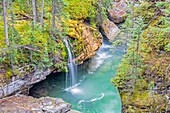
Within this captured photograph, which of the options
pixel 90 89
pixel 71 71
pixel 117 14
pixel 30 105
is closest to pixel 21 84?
pixel 30 105

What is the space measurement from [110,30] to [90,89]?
872 centimetres

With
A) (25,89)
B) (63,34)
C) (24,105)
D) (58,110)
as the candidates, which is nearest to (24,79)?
(25,89)

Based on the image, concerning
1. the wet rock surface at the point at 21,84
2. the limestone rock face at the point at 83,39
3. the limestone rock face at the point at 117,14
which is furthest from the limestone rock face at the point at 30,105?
the limestone rock face at the point at 117,14

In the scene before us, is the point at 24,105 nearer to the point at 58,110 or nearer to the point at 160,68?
the point at 58,110

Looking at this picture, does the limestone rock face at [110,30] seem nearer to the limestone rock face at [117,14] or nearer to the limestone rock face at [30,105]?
the limestone rock face at [117,14]

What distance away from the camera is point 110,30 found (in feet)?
76.6

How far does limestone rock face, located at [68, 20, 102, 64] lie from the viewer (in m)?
16.8

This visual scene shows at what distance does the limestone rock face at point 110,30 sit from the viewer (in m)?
22.8

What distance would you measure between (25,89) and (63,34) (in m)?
4.53

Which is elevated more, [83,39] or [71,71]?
[83,39]

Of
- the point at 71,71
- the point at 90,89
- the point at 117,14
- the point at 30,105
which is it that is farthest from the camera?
the point at 117,14

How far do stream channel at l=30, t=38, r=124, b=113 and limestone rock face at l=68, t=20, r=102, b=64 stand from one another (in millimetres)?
1258

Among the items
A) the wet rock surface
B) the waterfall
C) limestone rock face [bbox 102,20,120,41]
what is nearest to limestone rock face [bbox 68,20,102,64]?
the waterfall

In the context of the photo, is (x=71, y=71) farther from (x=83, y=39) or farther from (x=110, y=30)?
(x=110, y=30)
